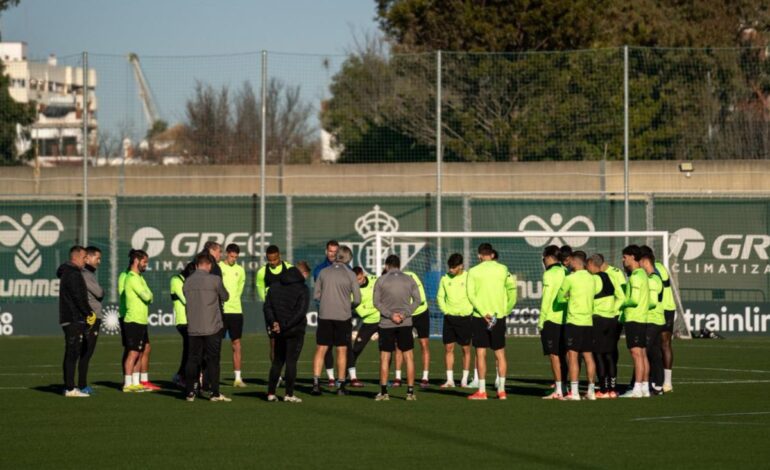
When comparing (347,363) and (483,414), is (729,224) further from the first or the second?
(483,414)

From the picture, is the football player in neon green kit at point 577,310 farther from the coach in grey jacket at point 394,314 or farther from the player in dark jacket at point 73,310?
the player in dark jacket at point 73,310

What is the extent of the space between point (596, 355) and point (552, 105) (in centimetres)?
1670

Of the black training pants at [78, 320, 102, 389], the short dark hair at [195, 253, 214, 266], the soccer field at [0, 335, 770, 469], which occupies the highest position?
the short dark hair at [195, 253, 214, 266]

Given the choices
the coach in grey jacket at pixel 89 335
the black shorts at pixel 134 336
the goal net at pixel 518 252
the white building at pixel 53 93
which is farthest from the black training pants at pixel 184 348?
the white building at pixel 53 93

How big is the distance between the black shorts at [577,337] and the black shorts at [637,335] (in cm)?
85

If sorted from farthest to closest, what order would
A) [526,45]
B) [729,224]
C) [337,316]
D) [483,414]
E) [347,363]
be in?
[526,45]
[729,224]
[347,363]
[337,316]
[483,414]

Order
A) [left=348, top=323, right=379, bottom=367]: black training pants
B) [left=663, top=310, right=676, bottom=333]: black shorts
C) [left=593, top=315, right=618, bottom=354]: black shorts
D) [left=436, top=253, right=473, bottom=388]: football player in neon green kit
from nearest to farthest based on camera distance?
[left=593, top=315, right=618, bottom=354]: black shorts, [left=663, top=310, right=676, bottom=333]: black shorts, [left=436, top=253, right=473, bottom=388]: football player in neon green kit, [left=348, top=323, right=379, bottom=367]: black training pants

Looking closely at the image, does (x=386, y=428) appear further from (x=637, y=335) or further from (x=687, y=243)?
(x=687, y=243)

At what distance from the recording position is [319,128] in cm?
3903

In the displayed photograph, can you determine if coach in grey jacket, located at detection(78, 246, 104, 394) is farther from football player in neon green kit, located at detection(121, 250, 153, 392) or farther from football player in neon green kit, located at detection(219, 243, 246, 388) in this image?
football player in neon green kit, located at detection(219, 243, 246, 388)

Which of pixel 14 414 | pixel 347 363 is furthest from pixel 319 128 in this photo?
pixel 14 414

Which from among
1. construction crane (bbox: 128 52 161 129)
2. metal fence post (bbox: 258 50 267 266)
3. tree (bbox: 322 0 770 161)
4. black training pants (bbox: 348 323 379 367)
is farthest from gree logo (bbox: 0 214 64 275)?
black training pants (bbox: 348 323 379 367)

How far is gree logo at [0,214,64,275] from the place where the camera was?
3547 centimetres

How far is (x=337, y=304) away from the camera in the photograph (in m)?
19.2
